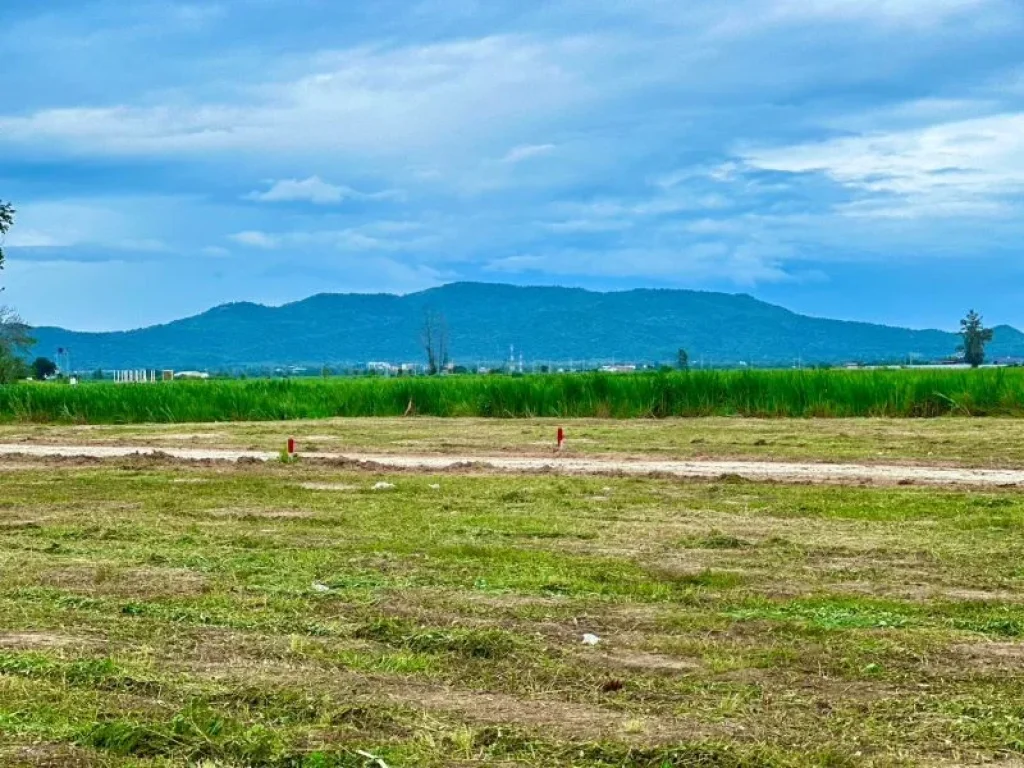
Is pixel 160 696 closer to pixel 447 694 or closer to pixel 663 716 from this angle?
pixel 447 694

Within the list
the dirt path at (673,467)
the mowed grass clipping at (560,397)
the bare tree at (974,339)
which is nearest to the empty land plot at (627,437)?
the dirt path at (673,467)

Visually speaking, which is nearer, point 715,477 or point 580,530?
point 580,530

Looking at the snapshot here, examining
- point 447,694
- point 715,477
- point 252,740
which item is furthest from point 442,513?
point 252,740

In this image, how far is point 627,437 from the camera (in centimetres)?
3009

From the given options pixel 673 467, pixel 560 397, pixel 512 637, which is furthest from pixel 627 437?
pixel 512 637

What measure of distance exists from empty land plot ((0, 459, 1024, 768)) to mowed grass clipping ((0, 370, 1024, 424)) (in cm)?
2237

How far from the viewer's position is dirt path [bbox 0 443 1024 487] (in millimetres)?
19719

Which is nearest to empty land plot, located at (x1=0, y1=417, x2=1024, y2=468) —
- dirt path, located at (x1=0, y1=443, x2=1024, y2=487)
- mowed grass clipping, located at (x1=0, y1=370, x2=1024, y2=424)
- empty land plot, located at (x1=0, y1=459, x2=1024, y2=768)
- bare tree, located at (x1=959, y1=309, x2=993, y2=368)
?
dirt path, located at (x1=0, y1=443, x2=1024, y2=487)

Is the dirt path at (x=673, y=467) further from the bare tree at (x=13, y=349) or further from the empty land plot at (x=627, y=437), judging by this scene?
the bare tree at (x=13, y=349)

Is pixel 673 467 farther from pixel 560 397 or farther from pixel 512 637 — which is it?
pixel 560 397

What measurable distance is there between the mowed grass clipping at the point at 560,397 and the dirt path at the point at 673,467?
14636 millimetres

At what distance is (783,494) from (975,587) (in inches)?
274

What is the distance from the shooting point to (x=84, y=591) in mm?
10094

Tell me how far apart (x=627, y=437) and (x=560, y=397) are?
10.2 metres
